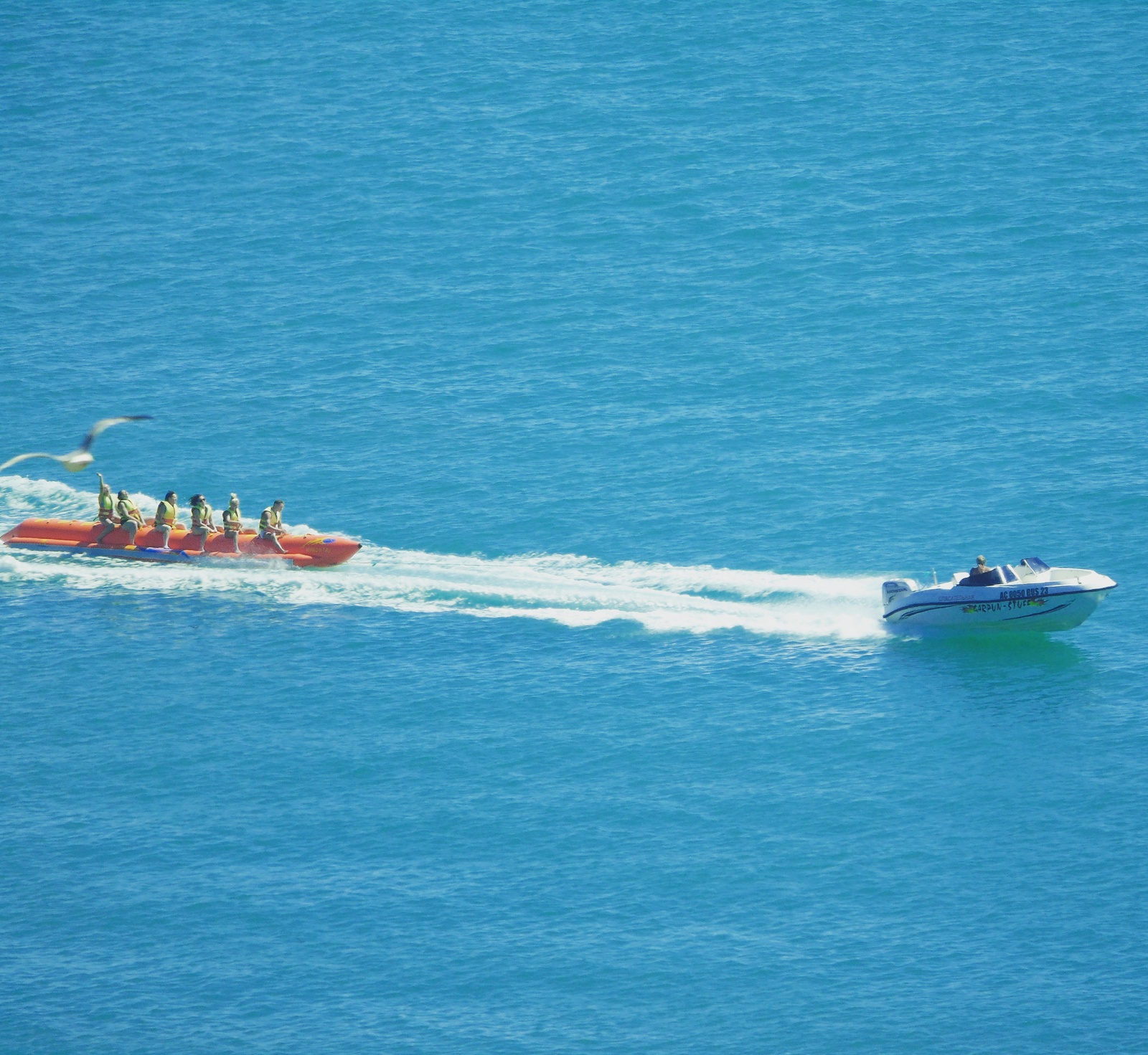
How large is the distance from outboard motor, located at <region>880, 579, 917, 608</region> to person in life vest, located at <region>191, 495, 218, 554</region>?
787 inches

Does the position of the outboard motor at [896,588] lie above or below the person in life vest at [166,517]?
below

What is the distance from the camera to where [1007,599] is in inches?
1759

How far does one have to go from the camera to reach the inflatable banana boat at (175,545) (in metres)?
49.9

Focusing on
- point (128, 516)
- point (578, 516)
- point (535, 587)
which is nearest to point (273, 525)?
point (128, 516)

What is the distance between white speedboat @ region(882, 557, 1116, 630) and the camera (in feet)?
146

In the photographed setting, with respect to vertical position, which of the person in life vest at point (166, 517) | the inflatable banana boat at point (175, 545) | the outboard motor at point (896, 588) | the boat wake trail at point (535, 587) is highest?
the person in life vest at point (166, 517)

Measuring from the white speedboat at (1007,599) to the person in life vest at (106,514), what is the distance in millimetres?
23045

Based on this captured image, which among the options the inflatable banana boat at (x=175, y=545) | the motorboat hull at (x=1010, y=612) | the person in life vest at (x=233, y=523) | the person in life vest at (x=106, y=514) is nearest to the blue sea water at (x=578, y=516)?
the motorboat hull at (x=1010, y=612)

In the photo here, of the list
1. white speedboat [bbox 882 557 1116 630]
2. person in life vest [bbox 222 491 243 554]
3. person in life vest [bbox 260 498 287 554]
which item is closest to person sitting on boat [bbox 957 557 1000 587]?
white speedboat [bbox 882 557 1116 630]

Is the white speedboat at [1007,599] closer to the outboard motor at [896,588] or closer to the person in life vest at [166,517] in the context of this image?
the outboard motor at [896,588]

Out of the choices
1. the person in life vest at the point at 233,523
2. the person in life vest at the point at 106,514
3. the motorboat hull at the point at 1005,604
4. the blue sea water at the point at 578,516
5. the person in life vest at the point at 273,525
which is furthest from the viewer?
the person in life vest at the point at 106,514

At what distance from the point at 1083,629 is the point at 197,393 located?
3203 centimetres

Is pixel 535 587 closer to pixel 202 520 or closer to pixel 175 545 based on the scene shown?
pixel 202 520

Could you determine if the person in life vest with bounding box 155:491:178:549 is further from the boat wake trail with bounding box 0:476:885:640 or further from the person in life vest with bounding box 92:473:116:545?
the person in life vest with bounding box 92:473:116:545
